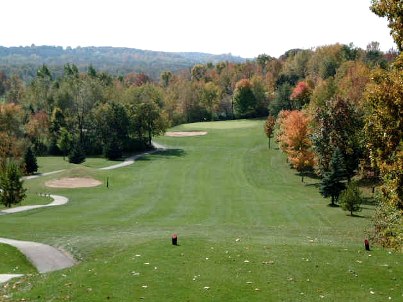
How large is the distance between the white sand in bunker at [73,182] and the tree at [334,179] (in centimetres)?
2969

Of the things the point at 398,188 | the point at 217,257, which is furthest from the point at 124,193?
the point at 398,188

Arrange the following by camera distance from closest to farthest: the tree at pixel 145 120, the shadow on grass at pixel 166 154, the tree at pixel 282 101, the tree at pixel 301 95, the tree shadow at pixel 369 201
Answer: the tree shadow at pixel 369 201
the shadow on grass at pixel 166 154
the tree at pixel 145 120
the tree at pixel 301 95
the tree at pixel 282 101

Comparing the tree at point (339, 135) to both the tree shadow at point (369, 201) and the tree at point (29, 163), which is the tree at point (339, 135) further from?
the tree at point (29, 163)

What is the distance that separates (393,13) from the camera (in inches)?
602

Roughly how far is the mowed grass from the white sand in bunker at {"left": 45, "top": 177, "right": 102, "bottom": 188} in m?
1.79

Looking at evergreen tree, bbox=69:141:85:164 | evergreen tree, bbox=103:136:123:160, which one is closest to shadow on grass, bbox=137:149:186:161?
evergreen tree, bbox=103:136:123:160

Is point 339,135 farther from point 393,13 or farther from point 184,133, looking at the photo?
point 184,133

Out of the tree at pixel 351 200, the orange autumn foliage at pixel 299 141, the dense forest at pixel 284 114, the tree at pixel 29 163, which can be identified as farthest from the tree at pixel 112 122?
the tree at pixel 351 200

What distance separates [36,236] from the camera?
30.1m

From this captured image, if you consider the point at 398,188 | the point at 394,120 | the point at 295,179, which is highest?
the point at 394,120

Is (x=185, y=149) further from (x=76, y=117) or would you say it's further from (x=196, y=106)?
(x=196, y=106)

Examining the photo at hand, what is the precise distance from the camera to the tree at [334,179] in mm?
52438

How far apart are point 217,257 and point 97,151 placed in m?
80.9

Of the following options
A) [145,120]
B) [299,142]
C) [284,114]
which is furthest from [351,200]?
[145,120]
